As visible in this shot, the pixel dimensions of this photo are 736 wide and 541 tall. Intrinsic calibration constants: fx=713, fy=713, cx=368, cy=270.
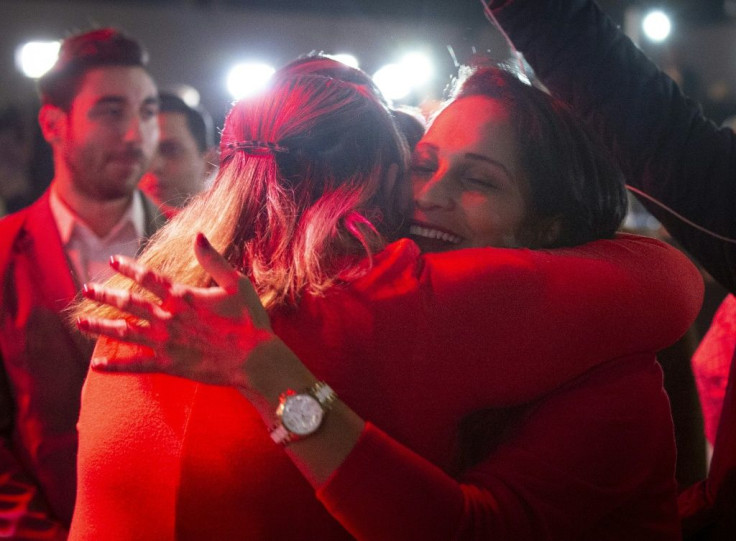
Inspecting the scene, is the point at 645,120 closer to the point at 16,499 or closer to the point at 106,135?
the point at 106,135

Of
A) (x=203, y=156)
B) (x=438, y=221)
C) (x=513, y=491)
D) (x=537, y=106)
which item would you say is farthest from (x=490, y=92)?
(x=203, y=156)

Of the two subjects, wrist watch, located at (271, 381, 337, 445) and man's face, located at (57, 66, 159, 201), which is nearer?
wrist watch, located at (271, 381, 337, 445)

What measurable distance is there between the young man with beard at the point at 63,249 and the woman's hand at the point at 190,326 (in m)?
0.73

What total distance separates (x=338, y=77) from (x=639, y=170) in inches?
18.1

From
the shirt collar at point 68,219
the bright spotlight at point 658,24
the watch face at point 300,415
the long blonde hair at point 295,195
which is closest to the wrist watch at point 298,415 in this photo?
the watch face at point 300,415

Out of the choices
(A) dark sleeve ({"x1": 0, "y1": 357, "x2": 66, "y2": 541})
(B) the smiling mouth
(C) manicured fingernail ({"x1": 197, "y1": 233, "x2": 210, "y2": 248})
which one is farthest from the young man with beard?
(C) manicured fingernail ({"x1": 197, "y1": 233, "x2": 210, "y2": 248})

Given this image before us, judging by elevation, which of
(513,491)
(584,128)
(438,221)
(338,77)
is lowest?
(513,491)

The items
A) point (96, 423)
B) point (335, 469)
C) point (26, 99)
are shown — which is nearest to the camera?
point (335, 469)

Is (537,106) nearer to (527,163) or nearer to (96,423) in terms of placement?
(527,163)

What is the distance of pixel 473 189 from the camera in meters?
1.12

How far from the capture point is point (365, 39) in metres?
5.85

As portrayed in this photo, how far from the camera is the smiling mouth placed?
3.63 ft

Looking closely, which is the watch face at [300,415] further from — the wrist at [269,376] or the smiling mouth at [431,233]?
the smiling mouth at [431,233]

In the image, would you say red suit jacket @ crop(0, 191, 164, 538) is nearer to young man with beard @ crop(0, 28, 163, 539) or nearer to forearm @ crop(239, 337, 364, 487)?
young man with beard @ crop(0, 28, 163, 539)
